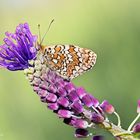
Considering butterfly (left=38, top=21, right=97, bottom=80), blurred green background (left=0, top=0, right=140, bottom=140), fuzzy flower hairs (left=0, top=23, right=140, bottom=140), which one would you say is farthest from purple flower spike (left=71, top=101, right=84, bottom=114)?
blurred green background (left=0, top=0, right=140, bottom=140)

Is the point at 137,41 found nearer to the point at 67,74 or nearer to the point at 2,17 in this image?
the point at 2,17

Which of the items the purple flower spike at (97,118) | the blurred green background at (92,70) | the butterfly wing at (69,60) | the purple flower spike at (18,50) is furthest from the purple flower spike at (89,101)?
the blurred green background at (92,70)

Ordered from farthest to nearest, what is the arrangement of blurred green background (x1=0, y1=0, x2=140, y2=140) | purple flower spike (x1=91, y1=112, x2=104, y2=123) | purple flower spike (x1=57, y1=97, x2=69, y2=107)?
1. blurred green background (x1=0, y1=0, x2=140, y2=140)
2. purple flower spike (x1=57, y1=97, x2=69, y2=107)
3. purple flower spike (x1=91, y1=112, x2=104, y2=123)

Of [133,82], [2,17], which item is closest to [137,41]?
[133,82]

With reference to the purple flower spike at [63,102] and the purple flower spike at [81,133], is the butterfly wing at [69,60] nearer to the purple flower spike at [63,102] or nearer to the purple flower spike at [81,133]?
the purple flower spike at [63,102]

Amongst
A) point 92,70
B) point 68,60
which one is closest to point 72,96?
point 68,60

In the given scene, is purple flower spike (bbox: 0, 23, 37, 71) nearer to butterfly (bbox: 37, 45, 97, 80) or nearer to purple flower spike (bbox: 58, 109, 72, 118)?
butterfly (bbox: 37, 45, 97, 80)

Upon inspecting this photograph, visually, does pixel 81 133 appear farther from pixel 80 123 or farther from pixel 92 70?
pixel 92 70
